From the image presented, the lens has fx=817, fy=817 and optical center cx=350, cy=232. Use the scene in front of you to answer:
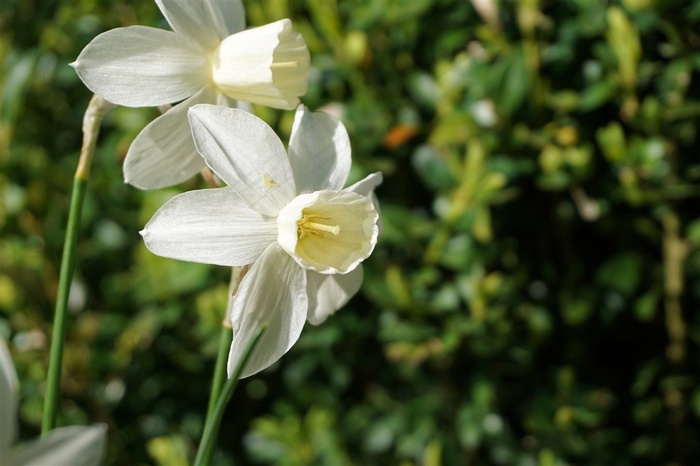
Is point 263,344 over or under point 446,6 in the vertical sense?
over

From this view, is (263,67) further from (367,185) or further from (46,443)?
(46,443)

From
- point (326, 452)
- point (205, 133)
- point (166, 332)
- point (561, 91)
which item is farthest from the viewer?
point (166, 332)

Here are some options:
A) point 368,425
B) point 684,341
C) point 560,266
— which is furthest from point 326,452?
point 684,341

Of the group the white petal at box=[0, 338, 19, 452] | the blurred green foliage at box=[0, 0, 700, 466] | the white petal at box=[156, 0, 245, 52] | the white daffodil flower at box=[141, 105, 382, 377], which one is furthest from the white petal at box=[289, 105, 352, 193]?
the blurred green foliage at box=[0, 0, 700, 466]

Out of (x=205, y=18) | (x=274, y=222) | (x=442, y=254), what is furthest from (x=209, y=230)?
(x=442, y=254)

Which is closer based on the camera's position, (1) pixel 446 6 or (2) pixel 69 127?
(1) pixel 446 6

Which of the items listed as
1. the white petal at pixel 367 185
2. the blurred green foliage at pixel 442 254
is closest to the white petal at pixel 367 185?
the white petal at pixel 367 185

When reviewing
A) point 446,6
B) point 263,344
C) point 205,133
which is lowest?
point 446,6

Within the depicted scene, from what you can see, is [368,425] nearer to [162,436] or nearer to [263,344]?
[162,436]
